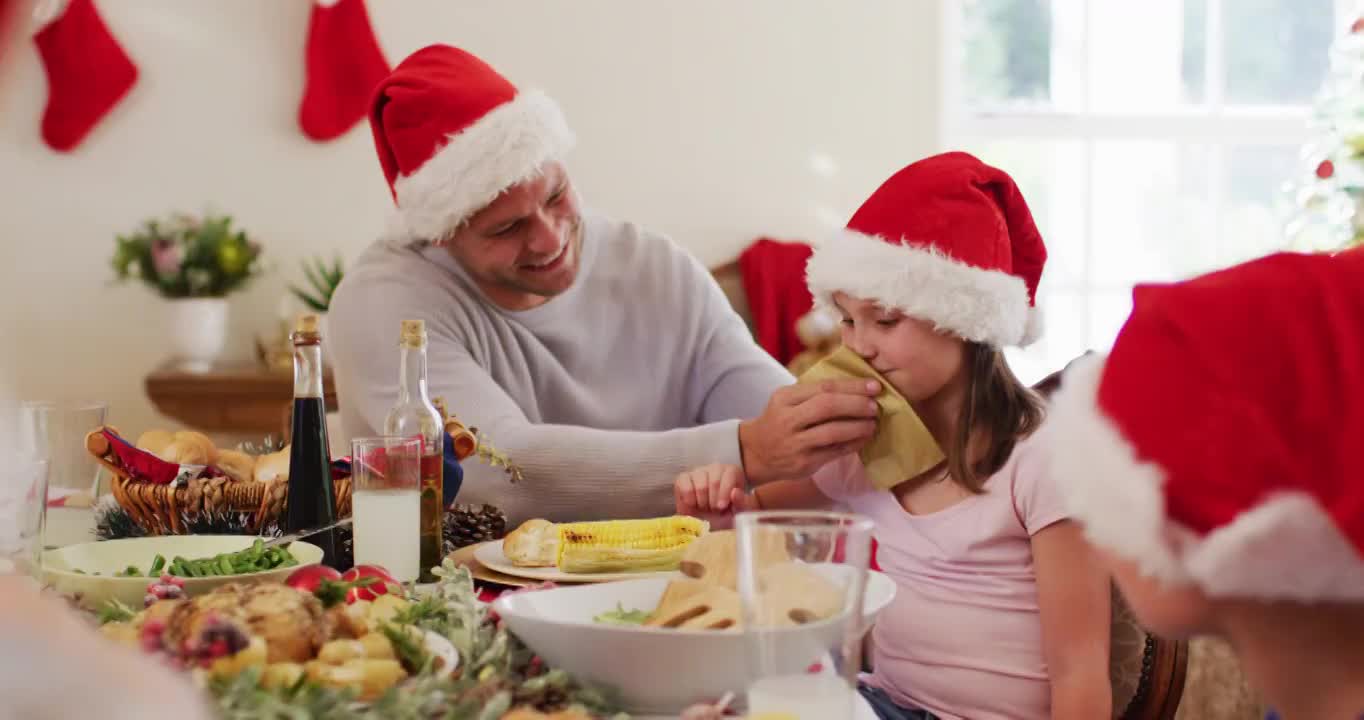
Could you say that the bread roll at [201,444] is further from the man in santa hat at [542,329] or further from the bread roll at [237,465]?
the man in santa hat at [542,329]

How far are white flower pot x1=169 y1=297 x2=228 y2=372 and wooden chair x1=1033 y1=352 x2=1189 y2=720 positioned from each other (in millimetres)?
2873

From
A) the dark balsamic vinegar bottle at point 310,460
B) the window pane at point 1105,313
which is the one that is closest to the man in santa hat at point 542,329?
the dark balsamic vinegar bottle at point 310,460

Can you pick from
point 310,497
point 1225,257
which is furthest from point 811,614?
point 1225,257

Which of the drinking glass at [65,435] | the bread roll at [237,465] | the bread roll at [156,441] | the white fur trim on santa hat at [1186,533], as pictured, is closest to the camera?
the white fur trim on santa hat at [1186,533]

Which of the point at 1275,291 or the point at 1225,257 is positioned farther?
the point at 1225,257

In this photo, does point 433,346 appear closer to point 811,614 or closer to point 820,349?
point 811,614

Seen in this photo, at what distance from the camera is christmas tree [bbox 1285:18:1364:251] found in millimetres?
3807

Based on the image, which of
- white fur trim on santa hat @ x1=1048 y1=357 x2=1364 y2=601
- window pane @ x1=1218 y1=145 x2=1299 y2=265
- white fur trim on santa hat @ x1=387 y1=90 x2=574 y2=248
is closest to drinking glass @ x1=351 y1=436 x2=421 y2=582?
white fur trim on santa hat @ x1=1048 y1=357 x2=1364 y2=601

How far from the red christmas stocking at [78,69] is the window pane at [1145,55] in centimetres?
309

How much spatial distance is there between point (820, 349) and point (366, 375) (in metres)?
2.00

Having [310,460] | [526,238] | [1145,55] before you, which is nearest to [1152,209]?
[1145,55]

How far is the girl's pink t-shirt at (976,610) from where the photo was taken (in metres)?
1.47

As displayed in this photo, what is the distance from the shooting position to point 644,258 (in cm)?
238

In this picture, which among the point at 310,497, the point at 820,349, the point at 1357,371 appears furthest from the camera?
the point at 820,349
